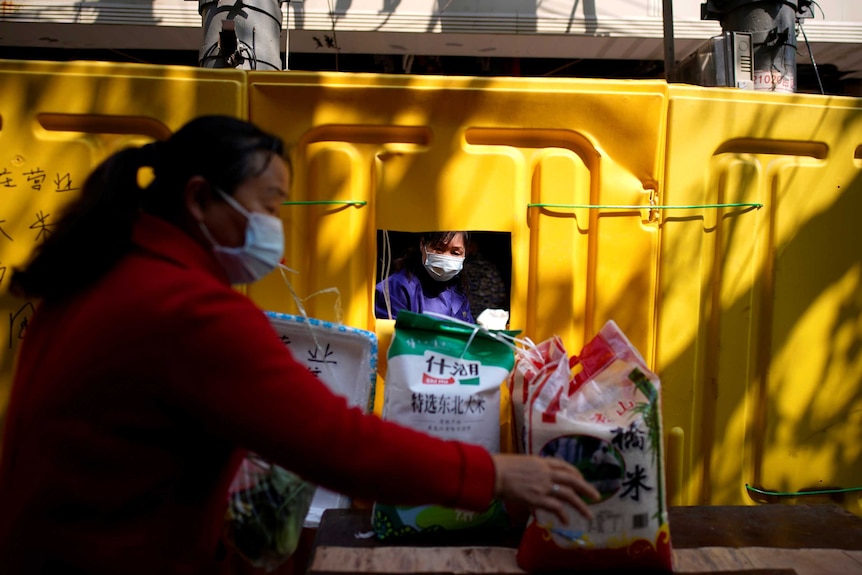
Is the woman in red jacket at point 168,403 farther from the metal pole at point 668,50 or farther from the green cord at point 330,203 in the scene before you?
the metal pole at point 668,50

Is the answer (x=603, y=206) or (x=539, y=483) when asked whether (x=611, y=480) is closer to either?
(x=539, y=483)

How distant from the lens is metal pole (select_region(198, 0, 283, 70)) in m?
3.02

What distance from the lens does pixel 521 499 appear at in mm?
1137

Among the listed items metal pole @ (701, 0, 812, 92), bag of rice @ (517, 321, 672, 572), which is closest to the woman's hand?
bag of rice @ (517, 321, 672, 572)

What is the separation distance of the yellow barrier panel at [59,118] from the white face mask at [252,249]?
3.35 ft

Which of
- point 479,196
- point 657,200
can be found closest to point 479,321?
point 479,196

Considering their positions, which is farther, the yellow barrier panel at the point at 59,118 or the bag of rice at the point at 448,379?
the yellow barrier panel at the point at 59,118

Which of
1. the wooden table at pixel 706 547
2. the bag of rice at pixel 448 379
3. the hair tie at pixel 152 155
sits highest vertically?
the hair tie at pixel 152 155

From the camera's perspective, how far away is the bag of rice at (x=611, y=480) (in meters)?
1.48

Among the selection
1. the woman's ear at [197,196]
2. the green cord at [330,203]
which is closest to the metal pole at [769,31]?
the green cord at [330,203]

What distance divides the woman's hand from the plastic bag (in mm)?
496

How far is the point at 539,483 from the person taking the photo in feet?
3.77

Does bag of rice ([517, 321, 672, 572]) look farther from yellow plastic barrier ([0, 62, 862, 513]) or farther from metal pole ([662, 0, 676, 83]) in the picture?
metal pole ([662, 0, 676, 83])

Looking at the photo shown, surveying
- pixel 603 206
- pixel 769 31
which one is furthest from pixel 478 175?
pixel 769 31
